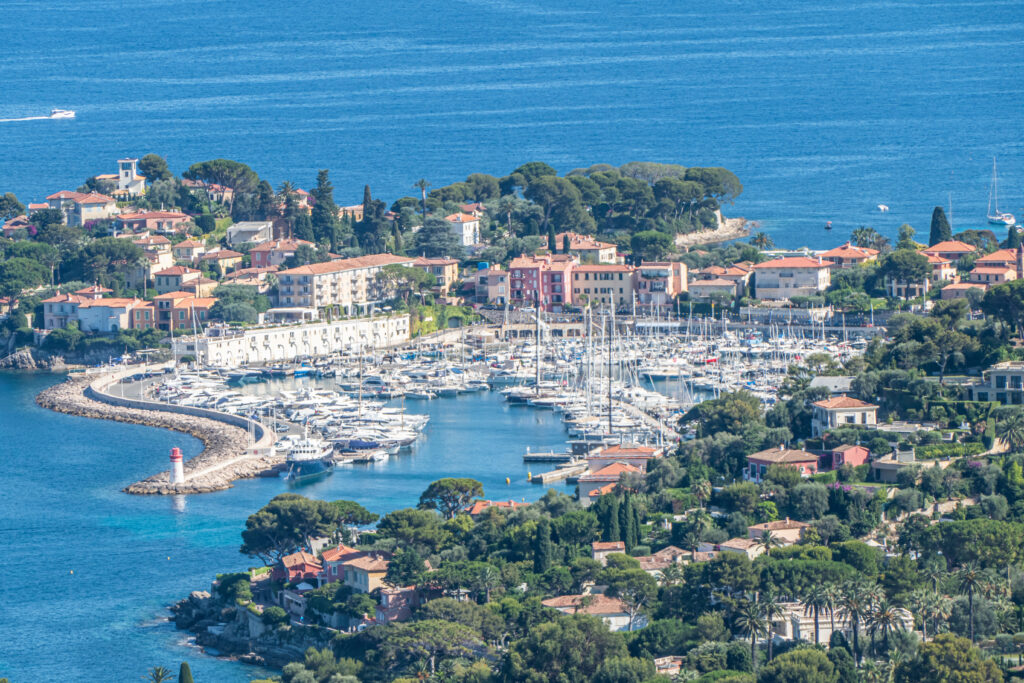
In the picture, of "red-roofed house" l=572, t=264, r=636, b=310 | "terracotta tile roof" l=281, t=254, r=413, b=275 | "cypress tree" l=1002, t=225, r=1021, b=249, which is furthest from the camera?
"red-roofed house" l=572, t=264, r=636, b=310

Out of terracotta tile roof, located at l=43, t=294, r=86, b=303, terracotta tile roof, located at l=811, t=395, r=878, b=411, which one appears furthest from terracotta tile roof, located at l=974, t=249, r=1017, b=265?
terracotta tile roof, located at l=43, t=294, r=86, b=303

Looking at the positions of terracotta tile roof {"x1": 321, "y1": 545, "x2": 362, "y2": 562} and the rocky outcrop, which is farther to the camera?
the rocky outcrop

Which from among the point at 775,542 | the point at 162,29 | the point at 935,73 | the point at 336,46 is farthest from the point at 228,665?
the point at 162,29

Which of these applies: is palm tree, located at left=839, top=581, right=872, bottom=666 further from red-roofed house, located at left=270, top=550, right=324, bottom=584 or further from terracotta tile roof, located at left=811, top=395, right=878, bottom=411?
terracotta tile roof, located at left=811, top=395, right=878, bottom=411

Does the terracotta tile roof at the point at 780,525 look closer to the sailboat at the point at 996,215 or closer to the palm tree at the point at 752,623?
the palm tree at the point at 752,623

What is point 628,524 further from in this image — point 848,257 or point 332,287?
point 848,257

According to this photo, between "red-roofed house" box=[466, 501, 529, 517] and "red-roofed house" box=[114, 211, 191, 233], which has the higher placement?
"red-roofed house" box=[114, 211, 191, 233]
